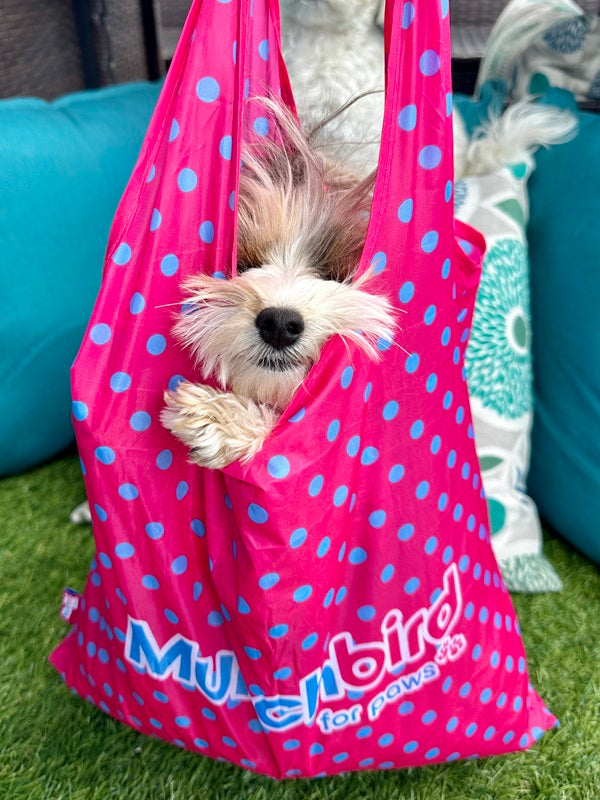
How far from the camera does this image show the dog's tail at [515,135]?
1.18 meters

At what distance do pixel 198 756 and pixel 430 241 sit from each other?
69 centimetres

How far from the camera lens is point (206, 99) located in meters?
0.63

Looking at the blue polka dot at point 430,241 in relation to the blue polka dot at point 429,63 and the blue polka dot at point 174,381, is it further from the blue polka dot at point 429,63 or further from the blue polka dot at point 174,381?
the blue polka dot at point 174,381

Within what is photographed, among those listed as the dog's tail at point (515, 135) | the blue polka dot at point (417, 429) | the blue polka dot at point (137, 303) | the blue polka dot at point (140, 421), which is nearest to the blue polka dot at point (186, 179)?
the blue polka dot at point (137, 303)

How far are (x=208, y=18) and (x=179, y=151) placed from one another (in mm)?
119

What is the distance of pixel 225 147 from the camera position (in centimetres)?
64

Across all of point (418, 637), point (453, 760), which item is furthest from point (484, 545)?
point (453, 760)

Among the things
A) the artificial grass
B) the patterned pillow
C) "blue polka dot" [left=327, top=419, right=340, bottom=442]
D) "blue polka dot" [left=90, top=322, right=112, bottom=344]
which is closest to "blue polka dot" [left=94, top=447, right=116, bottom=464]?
"blue polka dot" [left=90, top=322, right=112, bottom=344]

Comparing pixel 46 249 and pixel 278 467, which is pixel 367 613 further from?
pixel 46 249

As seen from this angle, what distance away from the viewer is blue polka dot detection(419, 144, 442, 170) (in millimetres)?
666

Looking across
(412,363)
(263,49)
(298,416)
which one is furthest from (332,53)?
(298,416)

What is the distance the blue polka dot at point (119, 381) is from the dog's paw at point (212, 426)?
5cm

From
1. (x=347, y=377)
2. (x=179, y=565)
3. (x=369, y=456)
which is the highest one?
(x=347, y=377)

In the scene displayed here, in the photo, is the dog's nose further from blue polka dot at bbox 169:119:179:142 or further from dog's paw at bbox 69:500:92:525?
dog's paw at bbox 69:500:92:525
